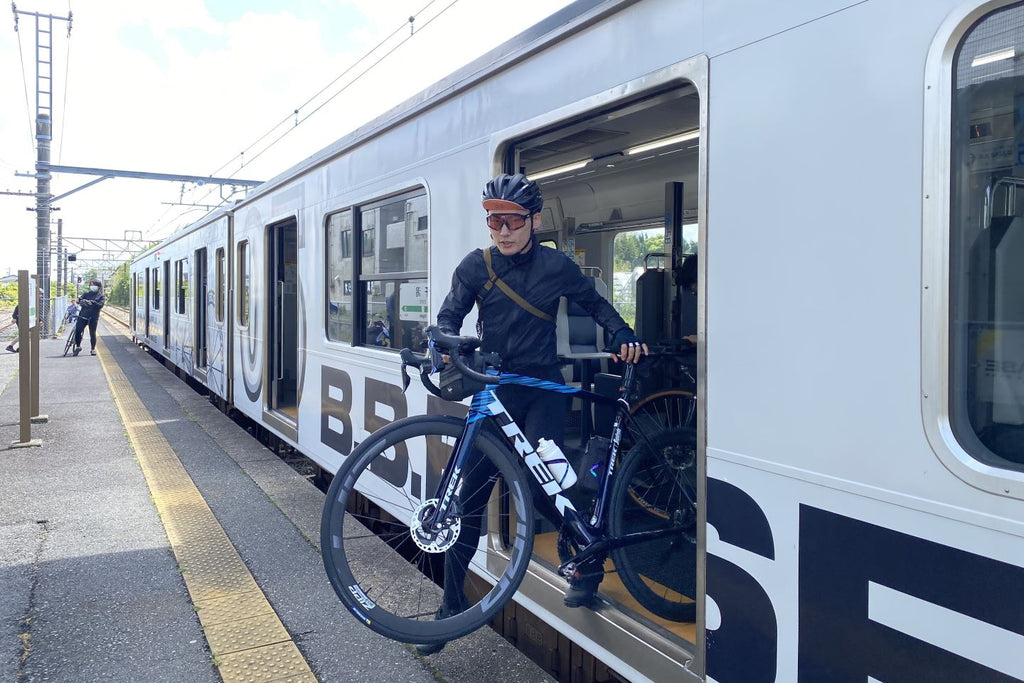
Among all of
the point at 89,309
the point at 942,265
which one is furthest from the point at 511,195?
the point at 89,309

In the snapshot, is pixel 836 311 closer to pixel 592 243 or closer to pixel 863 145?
pixel 863 145

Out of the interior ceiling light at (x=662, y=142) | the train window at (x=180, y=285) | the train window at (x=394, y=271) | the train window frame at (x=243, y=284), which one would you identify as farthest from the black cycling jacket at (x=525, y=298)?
the train window at (x=180, y=285)

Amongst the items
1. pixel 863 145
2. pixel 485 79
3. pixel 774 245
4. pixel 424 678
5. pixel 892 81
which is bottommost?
pixel 424 678

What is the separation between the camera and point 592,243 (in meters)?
6.89

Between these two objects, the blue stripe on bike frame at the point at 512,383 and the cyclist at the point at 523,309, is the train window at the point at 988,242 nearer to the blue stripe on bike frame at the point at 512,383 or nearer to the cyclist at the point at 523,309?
the cyclist at the point at 523,309

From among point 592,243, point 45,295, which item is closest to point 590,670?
point 592,243

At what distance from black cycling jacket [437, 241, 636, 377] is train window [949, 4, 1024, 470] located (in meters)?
1.39

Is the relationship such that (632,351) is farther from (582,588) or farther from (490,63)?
(490,63)

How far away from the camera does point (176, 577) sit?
417 centimetres

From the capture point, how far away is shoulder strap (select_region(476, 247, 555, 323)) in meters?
2.98

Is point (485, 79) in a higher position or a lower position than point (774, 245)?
higher

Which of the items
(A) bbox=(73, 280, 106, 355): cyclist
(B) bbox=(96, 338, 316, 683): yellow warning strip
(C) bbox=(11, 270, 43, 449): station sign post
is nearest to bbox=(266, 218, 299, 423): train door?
(B) bbox=(96, 338, 316, 683): yellow warning strip

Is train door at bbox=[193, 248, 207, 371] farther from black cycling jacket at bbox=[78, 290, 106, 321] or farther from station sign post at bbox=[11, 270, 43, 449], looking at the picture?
black cycling jacket at bbox=[78, 290, 106, 321]

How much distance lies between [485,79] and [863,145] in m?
1.92
